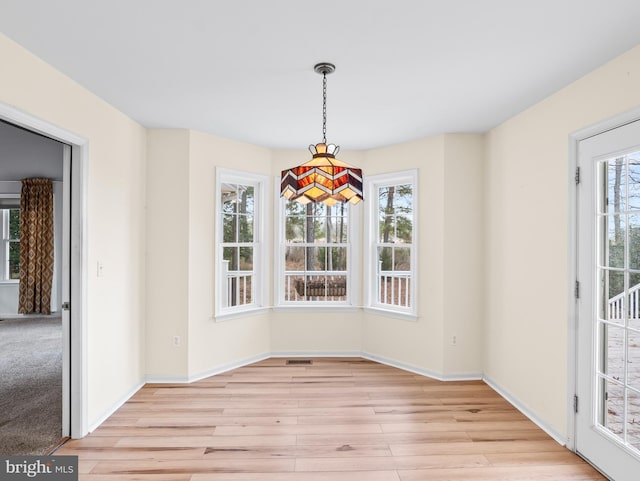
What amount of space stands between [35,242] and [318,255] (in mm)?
4939

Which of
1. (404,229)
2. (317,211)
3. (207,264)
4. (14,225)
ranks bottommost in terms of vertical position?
(207,264)

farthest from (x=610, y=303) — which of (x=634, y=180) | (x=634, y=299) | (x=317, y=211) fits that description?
(x=317, y=211)

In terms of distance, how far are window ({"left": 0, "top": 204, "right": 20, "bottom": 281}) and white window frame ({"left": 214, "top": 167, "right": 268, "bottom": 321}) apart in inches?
189

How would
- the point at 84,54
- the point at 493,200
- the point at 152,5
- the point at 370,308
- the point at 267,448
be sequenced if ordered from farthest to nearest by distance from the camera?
the point at 370,308
the point at 493,200
the point at 267,448
the point at 84,54
the point at 152,5

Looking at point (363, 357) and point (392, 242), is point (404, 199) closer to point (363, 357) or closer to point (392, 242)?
point (392, 242)

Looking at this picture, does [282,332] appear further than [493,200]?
Yes

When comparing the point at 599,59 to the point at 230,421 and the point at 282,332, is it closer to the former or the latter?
the point at 230,421

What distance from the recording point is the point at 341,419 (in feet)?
10.8

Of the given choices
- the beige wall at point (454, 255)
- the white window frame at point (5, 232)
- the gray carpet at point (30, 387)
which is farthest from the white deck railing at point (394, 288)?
the white window frame at point (5, 232)

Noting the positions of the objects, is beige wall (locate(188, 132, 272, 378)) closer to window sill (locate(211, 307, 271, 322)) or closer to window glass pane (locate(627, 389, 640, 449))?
window sill (locate(211, 307, 271, 322))

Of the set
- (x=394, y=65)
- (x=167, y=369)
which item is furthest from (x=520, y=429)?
(x=167, y=369)

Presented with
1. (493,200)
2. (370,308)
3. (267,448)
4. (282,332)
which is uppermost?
(493,200)

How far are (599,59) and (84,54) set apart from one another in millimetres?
3062

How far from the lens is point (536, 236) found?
3316 millimetres
